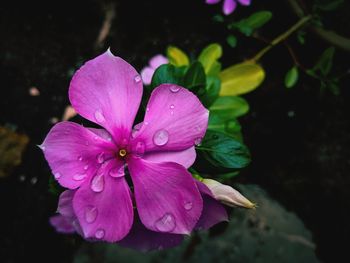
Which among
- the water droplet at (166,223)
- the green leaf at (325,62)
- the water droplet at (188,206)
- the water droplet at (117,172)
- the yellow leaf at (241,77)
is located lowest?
the green leaf at (325,62)

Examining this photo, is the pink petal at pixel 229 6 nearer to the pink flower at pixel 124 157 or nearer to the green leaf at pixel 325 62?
the green leaf at pixel 325 62

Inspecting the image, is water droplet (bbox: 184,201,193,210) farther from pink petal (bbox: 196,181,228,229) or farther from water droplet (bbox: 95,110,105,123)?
water droplet (bbox: 95,110,105,123)

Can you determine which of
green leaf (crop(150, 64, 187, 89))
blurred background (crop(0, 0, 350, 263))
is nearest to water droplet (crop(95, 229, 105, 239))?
green leaf (crop(150, 64, 187, 89))

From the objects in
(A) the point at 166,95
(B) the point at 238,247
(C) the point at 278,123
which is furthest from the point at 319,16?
(A) the point at 166,95

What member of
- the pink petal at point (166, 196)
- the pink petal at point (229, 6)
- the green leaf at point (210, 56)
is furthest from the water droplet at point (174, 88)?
the pink petal at point (229, 6)

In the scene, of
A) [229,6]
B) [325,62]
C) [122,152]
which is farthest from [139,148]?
[325,62]

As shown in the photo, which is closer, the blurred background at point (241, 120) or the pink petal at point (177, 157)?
the pink petal at point (177, 157)
